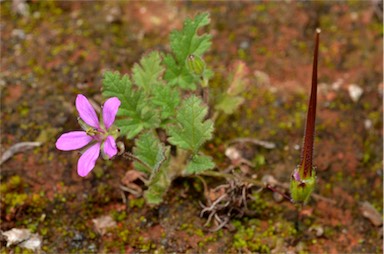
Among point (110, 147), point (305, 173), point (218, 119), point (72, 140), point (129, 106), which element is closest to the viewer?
point (110, 147)

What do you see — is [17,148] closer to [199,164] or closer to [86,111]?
[86,111]

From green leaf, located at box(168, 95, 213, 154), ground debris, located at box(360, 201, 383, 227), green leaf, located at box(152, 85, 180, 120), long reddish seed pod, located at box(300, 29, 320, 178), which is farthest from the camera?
ground debris, located at box(360, 201, 383, 227)

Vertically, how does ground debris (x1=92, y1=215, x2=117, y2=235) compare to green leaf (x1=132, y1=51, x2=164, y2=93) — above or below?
below

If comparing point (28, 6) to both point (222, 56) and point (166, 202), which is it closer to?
point (222, 56)

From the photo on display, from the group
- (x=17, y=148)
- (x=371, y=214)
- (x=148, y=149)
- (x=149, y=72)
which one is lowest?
(x=371, y=214)

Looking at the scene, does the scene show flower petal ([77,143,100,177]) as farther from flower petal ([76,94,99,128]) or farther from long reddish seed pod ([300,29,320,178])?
long reddish seed pod ([300,29,320,178])

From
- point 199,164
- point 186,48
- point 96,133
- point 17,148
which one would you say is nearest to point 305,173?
point 199,164

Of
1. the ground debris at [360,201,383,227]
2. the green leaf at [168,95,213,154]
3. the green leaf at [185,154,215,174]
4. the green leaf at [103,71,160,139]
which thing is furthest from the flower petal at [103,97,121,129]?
the ground debris at [360,201,383,227]
